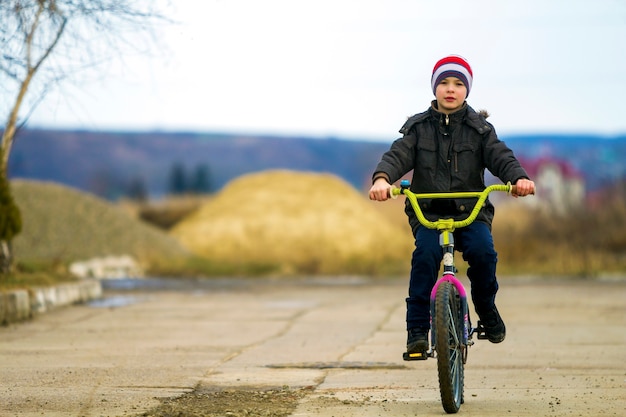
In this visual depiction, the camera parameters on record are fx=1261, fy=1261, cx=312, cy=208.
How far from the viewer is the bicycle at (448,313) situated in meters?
6.70

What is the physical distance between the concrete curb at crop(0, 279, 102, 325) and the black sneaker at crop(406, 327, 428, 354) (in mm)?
6930

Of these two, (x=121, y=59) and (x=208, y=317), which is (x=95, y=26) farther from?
(x=208, y=317)

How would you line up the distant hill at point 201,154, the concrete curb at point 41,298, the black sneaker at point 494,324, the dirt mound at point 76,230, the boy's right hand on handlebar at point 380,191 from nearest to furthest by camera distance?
the boy's right hand on handlebar at point 380,191
the black sneaker at point 494,324
the concrete curb at point 41,298
the dirt mound at point 76,230
the distant hill at point 201,154

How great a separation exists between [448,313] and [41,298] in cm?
874

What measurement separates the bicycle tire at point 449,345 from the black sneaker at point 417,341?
7.7 inches

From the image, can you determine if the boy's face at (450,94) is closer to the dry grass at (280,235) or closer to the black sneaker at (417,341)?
the black sneaker at (417,341)

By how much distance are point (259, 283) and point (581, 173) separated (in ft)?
179

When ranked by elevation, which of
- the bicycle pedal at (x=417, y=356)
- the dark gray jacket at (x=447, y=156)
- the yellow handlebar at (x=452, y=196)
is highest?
the dark gray jacket at (x=447, y=156)

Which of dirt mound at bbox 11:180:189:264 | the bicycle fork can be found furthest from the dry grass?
the bicycle fork

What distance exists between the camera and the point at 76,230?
28797 mm

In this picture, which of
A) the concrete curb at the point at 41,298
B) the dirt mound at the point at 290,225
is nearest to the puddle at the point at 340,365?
the concrete curb at the point at 41,298

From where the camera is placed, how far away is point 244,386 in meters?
8.01

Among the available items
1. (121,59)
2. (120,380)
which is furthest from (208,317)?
(120,380)

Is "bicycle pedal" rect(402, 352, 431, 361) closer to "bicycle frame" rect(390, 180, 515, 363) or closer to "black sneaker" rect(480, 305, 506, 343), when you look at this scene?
"bicycle frame" rect(390, 180, 515, 363)
